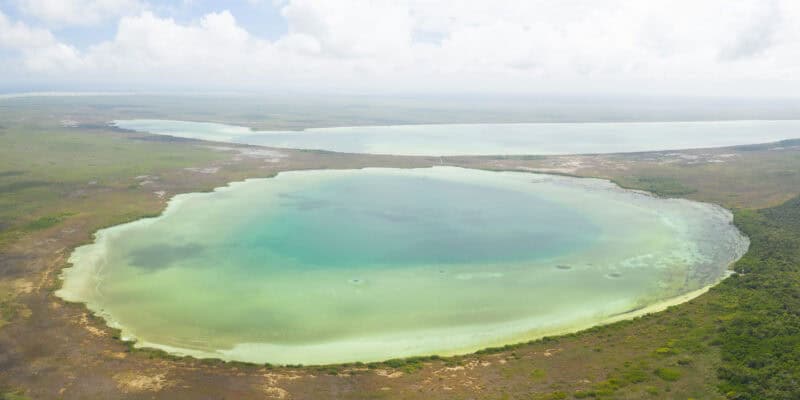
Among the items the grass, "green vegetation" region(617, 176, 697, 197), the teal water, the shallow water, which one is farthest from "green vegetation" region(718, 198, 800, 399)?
the shallow water

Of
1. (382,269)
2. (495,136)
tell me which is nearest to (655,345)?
(382,269)

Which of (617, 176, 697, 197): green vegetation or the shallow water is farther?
the shallow water

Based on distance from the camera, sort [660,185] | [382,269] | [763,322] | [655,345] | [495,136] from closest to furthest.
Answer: [655,345] < [763,322] < [382,269] < [660,185] < [495,136]

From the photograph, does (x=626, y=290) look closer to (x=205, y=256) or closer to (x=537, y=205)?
(x=537, y=205)

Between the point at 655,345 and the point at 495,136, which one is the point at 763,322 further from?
the point at 495,136

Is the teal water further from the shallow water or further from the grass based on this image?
the shallow water
